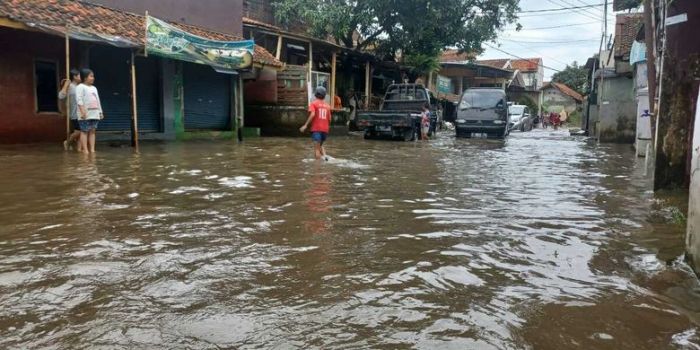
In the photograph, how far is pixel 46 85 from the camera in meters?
12.9

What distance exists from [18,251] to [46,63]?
410 inches

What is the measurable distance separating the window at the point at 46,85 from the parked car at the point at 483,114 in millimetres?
13694

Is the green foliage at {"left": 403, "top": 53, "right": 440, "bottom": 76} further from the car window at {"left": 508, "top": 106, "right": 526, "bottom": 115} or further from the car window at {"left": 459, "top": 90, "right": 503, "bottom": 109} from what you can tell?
the car window at {"left": 508, "top": 106, "right": 526, "bottom": 115}

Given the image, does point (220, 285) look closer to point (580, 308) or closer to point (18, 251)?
point (18, 251)

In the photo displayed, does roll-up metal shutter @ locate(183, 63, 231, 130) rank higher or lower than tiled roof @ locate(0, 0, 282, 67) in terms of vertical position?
lower

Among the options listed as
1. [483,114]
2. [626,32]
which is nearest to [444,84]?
[626,32]

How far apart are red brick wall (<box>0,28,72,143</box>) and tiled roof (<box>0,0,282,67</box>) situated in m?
0.70

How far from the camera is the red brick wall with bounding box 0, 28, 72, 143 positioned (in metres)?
11.7

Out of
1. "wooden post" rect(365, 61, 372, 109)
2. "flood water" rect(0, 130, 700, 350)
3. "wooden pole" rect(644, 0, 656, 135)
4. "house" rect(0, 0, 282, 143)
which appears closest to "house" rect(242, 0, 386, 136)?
"wooden post" rect(365, 61, 372, 109)

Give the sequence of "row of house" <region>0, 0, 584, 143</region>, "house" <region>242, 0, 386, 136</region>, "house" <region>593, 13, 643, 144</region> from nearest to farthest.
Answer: "row of house" <region>0, 0, 584, 143</region>, "house" <region>593, 13, 643, 144</region>, "house" <region>242, 0, 386, 136</region>

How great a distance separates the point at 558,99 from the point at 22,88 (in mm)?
53140

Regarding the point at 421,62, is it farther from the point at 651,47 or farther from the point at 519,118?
the point at 651,47

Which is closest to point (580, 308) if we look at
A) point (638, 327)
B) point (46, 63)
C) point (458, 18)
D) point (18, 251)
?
point (638, 327)

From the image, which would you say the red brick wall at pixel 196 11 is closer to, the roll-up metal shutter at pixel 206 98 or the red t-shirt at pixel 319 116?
the roll-up metal shutter at pixel 206 98
